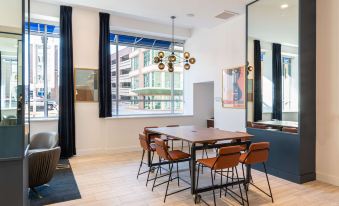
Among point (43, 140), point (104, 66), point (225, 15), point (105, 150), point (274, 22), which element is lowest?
point (105, 150)

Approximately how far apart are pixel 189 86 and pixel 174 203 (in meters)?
5.03

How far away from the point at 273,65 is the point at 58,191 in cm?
477

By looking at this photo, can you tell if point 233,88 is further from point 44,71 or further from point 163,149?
point 44,71

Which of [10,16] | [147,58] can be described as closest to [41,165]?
[10,16]

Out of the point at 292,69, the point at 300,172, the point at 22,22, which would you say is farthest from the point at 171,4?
the point at 300,172

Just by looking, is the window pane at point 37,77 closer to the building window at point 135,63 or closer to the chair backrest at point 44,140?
the chair backrest at point 44,140

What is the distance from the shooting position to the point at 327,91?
4.07 m

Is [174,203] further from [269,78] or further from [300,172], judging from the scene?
[269,78]

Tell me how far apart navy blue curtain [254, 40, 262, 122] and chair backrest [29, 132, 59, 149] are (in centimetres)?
420

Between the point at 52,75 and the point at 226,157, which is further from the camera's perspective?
the point at 52,75

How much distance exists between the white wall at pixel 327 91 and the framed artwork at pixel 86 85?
508cm

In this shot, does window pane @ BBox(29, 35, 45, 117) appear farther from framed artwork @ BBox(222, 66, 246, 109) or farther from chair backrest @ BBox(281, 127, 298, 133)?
chair backrest @ BBox(281, 127, 298, 133)

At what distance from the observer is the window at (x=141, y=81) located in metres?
7.14

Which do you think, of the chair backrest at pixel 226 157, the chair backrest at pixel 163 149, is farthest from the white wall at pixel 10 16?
the chair backrest at pixel 226 157
